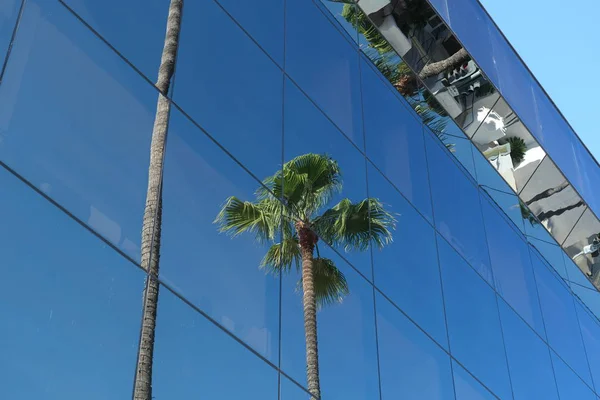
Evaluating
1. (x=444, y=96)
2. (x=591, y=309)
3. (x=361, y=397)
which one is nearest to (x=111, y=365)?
(x=361, y=397)

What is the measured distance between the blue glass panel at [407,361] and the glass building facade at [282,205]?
0.04 metres

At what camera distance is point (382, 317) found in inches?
458

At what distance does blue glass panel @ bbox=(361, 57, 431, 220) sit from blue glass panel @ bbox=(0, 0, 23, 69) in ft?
22.2

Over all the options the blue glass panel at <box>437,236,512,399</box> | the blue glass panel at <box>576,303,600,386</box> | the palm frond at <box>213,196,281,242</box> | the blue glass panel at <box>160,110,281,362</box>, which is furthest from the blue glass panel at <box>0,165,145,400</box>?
the blue glass panel at <box>576,303,600,386</box>

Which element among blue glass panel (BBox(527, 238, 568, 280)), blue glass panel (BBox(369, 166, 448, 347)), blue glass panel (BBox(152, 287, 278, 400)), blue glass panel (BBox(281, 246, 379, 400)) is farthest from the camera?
blue glass panel (BBox(527, 238, 568, 280))

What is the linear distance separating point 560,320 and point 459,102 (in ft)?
17.1

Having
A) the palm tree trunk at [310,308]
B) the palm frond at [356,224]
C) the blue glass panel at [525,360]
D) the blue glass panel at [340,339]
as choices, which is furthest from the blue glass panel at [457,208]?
the palm tree trunk at [310,308]

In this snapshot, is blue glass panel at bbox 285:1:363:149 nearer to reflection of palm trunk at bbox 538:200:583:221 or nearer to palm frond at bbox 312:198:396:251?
palm frond at bbox 312:198:396:251

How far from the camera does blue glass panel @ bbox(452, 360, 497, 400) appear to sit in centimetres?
1312

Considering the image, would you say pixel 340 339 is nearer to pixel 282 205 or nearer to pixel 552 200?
pixel 282 205

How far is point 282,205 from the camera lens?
10.3 metres

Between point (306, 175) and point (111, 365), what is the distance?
15.6 ft

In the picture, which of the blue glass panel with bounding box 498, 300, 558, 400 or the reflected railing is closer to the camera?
the reflected railing

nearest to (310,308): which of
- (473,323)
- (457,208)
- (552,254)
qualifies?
(473,323)
